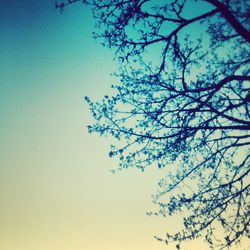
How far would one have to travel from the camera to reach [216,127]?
18.6 ft

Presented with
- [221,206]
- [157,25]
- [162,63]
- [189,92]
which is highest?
[157,25]

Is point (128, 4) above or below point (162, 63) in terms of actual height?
above

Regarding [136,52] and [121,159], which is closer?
[121,159]

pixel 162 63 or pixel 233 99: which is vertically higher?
pixel 162 63

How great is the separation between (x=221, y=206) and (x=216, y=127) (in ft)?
5.46

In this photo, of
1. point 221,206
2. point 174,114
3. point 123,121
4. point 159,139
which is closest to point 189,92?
point 174,114

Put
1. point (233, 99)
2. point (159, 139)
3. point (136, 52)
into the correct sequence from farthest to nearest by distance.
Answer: point (136, 52), point (159, 139), point (233, 99)

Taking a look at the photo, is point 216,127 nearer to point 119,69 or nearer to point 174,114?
point 174,114

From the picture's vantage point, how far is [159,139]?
6109 mm

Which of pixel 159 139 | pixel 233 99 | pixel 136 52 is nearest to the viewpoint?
pixel 233 99

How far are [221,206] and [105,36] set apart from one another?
15.1 ft

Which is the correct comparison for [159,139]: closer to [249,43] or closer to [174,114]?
[174,114]

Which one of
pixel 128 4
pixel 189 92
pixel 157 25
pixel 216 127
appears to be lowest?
pixel 216 127

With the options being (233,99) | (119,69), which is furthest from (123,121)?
(233,99)
